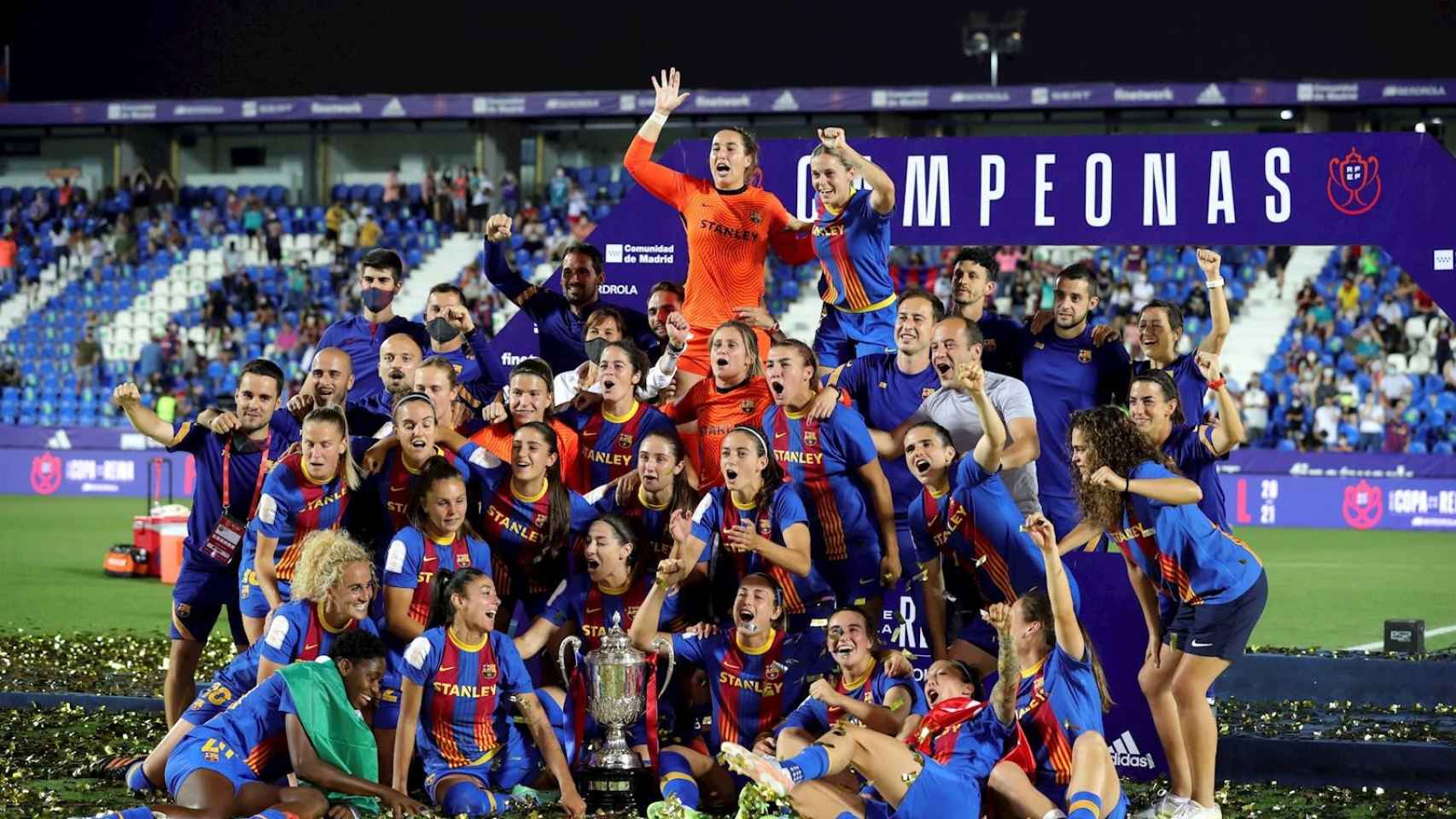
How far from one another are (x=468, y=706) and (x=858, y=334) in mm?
2997

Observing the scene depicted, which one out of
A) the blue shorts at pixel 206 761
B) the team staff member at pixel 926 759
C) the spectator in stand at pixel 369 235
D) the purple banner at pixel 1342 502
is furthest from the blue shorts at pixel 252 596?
the spectator in stand at pixel 369 235

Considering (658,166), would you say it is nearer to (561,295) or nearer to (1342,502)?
(561,295)

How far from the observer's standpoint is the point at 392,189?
112 ft

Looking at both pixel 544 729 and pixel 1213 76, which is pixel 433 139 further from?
pixel 544 729

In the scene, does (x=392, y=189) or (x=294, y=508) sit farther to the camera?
(x=392, y=189)

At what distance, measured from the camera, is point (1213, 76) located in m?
30.3

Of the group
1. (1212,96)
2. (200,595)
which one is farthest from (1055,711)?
(1212,96)

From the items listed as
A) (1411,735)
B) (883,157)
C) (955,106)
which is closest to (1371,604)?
(1411,735)

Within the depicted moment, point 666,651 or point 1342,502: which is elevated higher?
point 666,651

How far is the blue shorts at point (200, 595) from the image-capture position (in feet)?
28.9

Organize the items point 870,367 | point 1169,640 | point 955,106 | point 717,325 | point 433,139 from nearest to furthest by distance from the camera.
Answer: point 1169,640
point 870,367
point 717,325
point 955,106
point 433,139

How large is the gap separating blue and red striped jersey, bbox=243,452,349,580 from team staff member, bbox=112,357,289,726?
0.66m

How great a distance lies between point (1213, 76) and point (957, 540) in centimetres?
2444

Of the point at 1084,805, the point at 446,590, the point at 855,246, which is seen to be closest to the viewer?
the point at 1084,805
